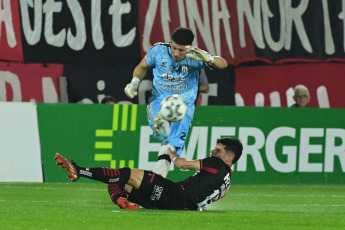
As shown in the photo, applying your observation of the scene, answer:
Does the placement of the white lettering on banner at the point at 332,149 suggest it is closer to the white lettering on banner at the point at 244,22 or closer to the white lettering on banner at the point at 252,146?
the white lettering on banner at the point at 252,146

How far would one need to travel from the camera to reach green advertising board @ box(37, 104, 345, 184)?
1477cm

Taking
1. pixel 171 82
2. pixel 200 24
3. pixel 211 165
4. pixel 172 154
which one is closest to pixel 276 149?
pixel 200 24

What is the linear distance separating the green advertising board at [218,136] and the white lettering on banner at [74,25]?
2.14m

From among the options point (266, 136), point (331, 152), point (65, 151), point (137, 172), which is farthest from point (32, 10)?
point (137, 172)

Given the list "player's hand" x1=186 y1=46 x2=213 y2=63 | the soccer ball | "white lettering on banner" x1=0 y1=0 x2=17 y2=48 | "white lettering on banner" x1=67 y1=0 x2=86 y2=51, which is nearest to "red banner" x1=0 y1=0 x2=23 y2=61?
"white lettering on banner" x1=0 y1=0 x2=17 y2=48

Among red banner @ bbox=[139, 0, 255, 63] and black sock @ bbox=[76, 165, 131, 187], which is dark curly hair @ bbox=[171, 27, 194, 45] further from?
red banner @ bbox=[139, 0, 255, 63]

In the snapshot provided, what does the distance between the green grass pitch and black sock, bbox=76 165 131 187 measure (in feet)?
0.96

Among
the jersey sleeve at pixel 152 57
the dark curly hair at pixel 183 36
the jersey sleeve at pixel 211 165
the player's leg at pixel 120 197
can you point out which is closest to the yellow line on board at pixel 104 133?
the jersey sleeve at pixel 152 57

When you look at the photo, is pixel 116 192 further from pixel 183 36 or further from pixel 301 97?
pixel 301 97

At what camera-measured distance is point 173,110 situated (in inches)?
408

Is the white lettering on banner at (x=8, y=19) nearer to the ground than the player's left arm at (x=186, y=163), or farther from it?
farther from it

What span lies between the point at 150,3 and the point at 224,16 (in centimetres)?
140

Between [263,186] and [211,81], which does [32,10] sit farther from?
[263,186]

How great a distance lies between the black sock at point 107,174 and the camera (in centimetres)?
931
